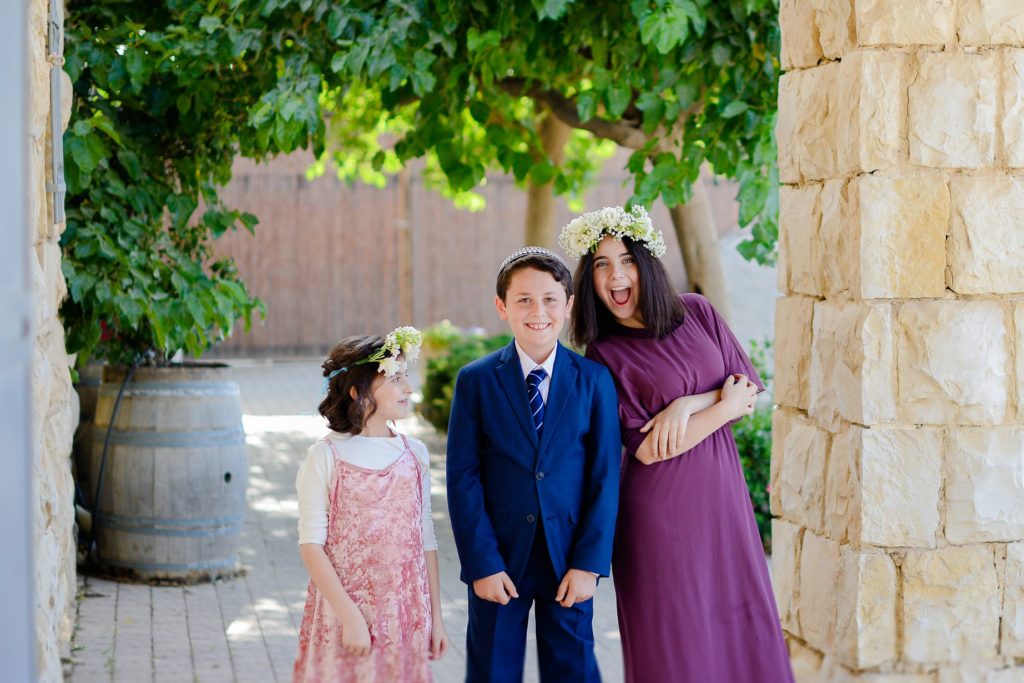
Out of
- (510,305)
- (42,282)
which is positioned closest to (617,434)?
(510,305)

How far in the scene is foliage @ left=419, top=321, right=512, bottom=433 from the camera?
9219mm

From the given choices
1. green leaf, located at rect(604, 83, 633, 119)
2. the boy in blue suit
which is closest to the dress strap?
the boy in blue suit

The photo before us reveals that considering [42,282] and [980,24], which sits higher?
[980,24]

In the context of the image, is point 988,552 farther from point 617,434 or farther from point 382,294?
point 382,294

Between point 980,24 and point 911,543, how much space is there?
1.35m

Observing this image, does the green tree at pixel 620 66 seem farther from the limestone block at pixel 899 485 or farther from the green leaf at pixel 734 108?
the limestone block at pixel 899 485

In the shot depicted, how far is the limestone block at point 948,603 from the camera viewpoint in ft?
9.82

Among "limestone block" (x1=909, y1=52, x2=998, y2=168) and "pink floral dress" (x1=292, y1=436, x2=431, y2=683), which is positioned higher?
"limestone block" (x1=909, y1=52, x2=998, y2=168)

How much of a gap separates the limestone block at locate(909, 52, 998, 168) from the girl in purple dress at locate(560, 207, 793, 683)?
2.40 feet

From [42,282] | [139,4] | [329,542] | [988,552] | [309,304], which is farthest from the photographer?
[309,304]

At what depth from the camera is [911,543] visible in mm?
2988

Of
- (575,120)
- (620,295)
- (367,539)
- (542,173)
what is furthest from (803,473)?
(575,120)

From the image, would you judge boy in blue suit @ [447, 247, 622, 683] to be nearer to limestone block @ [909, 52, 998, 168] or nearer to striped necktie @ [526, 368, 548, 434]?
striped necktie @ [526, 368, 548, 434]

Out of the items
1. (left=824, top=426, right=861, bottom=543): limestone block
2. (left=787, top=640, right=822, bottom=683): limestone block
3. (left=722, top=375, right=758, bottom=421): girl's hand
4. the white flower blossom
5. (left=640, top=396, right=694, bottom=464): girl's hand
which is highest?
the white flower blossom
